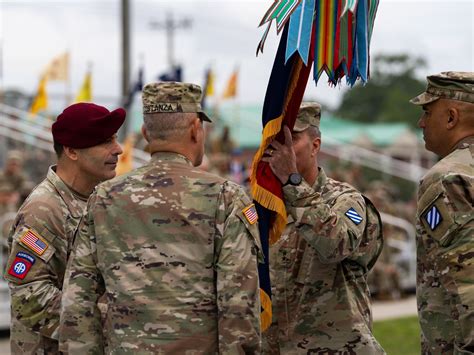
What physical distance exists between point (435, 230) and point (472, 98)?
0.67 m

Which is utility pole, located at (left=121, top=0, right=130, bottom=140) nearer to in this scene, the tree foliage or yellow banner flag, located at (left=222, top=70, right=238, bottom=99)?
yellow banner flag, located at (left=222, top=70, right=238, bottom=99)

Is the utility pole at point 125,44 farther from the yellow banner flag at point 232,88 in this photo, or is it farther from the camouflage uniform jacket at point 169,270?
the camouflage uniform jacket at point 169,270

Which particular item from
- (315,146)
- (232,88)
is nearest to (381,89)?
(232,88)

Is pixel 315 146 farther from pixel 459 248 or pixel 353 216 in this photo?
pixel 459 248

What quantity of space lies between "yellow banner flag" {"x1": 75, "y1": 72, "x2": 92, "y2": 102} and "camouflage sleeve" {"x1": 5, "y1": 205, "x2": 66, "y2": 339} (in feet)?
38.6

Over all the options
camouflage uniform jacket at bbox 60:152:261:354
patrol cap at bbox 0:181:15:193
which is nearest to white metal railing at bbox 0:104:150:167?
patrol cap at bbox 0:181:15:193

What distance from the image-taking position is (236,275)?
3861mm

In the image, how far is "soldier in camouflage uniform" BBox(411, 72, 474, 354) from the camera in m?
3.95

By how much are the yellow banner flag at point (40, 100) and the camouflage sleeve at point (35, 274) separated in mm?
12482

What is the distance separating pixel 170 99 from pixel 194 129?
170 mm

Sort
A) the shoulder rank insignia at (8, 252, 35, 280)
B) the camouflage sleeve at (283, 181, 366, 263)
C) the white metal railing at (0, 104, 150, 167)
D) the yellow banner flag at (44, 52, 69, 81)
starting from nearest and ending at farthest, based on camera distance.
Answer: the camouflage sleeve at (283, 181, 366, 263)
the shoulder rank insignia at (8, 252, 35, 280)
the white metal railing at (0, 104, 150, 167)
the yellow banner flag at (44, 52, 69, 81)

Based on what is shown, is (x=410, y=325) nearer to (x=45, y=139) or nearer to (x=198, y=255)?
(x=45, y=139)

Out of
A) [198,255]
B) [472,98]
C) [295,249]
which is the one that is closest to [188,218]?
[198,255]

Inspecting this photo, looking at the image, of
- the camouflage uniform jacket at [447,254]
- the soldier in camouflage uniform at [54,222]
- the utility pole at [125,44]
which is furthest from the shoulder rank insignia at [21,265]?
the utility pole at [125,44]
